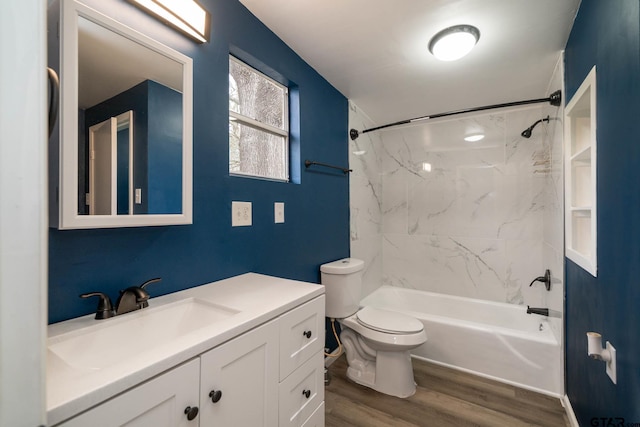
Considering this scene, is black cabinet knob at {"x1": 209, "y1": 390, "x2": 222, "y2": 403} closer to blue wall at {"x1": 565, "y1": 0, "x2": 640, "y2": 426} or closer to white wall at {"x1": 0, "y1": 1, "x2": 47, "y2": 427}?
white wall at {"x1": 0, "y1": 1, "x2": 47, "y2": 427}

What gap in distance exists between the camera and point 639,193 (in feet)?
2.70

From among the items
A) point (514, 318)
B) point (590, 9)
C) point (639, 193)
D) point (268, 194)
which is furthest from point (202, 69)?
point (514, 318)

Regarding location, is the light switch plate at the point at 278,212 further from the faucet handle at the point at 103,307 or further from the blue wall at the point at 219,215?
the faucet handle at the point at 103,307

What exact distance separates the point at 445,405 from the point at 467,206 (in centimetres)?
190

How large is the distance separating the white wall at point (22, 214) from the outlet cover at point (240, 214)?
3.36 feet

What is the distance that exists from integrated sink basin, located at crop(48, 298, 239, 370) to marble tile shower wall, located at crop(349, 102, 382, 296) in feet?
5.85

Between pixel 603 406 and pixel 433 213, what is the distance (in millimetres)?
2103

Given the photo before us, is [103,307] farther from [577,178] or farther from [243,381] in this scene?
[577,178]

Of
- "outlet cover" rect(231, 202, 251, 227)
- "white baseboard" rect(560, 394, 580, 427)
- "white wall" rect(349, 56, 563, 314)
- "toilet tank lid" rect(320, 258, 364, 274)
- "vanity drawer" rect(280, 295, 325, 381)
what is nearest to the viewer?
"vanity drawer" rect(280, 295, 325, 381)

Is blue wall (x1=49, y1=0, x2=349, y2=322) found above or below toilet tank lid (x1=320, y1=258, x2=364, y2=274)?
above

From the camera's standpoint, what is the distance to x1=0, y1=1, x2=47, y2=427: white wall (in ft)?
1.21

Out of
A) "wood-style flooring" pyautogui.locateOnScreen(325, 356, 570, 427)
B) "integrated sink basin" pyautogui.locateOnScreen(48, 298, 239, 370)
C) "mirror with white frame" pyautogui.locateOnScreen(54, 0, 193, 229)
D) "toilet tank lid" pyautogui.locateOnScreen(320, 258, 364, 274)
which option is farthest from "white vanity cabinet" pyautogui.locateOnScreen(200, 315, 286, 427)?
"toilet tank lid" pyautogui.locateOnScreen(320, 258, 364, 274)

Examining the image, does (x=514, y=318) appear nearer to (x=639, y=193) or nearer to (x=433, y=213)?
(x=433, y=213)

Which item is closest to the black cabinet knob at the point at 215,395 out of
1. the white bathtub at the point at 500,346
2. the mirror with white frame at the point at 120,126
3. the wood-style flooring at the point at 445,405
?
the mirror with white frame at the point at 120,126
